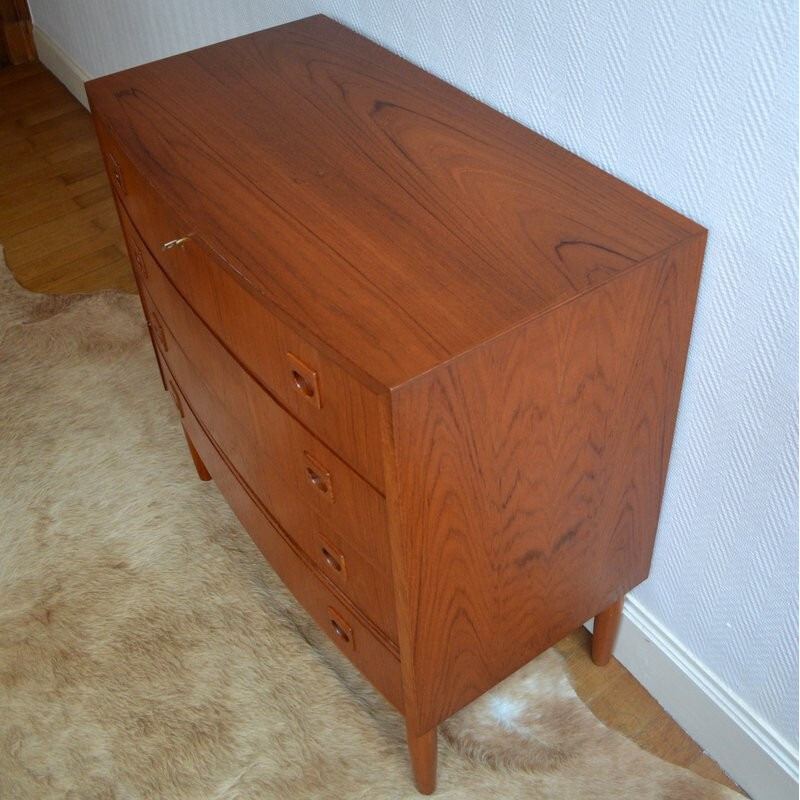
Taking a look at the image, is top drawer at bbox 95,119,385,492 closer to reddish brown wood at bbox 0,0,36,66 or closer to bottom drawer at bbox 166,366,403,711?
A: bottom drawer at bbox 166,366,403,711

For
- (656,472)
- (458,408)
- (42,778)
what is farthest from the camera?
(42,778)

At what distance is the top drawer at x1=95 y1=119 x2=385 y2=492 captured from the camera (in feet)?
3.23

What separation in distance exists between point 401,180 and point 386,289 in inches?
8.7

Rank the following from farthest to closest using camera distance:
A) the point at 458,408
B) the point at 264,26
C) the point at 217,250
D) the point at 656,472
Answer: the point at 264,26, the point at 656,472, the point at 217,250, the point at 458,408

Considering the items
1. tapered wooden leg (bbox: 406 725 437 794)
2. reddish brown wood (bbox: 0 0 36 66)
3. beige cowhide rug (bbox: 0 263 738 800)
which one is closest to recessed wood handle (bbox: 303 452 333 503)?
tapered wooden leg (bbox: 406 725 437 794)

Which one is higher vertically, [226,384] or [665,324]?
[665,324]

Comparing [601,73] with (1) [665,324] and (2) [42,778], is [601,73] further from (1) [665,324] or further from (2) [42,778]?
(2) [42,778]

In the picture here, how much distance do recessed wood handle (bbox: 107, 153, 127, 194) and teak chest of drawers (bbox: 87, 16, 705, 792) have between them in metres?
0.01

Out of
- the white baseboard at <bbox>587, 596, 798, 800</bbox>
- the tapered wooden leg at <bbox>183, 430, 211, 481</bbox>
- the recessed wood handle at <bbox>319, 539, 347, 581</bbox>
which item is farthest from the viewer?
the tapered wooden leg at <bbox>183, 430, 211, 481</bbox>

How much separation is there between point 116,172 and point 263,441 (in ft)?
1.60

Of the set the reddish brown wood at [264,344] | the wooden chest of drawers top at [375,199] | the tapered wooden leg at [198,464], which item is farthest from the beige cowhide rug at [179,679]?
the wooden chest of drawers top at [375,199]

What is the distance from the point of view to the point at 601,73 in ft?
3.67

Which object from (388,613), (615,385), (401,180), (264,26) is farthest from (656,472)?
(264,26)

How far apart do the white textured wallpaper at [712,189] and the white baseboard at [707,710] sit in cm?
2
